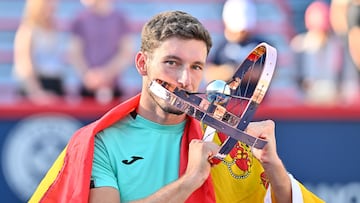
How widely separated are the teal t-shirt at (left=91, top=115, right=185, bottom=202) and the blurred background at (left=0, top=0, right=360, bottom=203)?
3.66 m

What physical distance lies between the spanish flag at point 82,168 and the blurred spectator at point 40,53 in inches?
168

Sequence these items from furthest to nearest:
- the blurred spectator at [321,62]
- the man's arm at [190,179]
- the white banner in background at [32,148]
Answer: the blurred spectator at [321,62], the white banner in background at [32,148], the man's arm at [190,179]

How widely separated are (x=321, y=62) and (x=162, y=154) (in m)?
5.42

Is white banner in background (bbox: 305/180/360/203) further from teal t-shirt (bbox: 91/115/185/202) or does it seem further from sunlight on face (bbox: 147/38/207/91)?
sunlight on face (bbox: 147/38/207/91)

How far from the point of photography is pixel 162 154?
3967 millimetres

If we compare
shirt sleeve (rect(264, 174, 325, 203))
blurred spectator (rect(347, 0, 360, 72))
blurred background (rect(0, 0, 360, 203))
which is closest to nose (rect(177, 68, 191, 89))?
shirt sleeve (rect(264, 174, 325, 203))

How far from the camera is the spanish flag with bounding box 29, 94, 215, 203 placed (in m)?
3.82

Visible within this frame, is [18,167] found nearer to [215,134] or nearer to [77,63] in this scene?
[77,63]

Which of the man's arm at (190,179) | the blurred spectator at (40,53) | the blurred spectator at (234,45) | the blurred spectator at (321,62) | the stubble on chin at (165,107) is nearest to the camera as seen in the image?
the man's arm at (190,179)

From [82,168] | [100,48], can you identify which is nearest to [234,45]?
[100,48]

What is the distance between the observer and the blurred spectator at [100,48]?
8.51 meters

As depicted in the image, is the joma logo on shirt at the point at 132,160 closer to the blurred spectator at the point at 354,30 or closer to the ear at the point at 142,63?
the ear at the point at 142,63

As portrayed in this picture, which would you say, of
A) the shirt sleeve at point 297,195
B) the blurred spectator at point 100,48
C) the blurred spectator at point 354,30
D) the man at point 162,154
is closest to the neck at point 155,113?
the man at point 162,154

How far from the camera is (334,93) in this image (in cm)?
909
